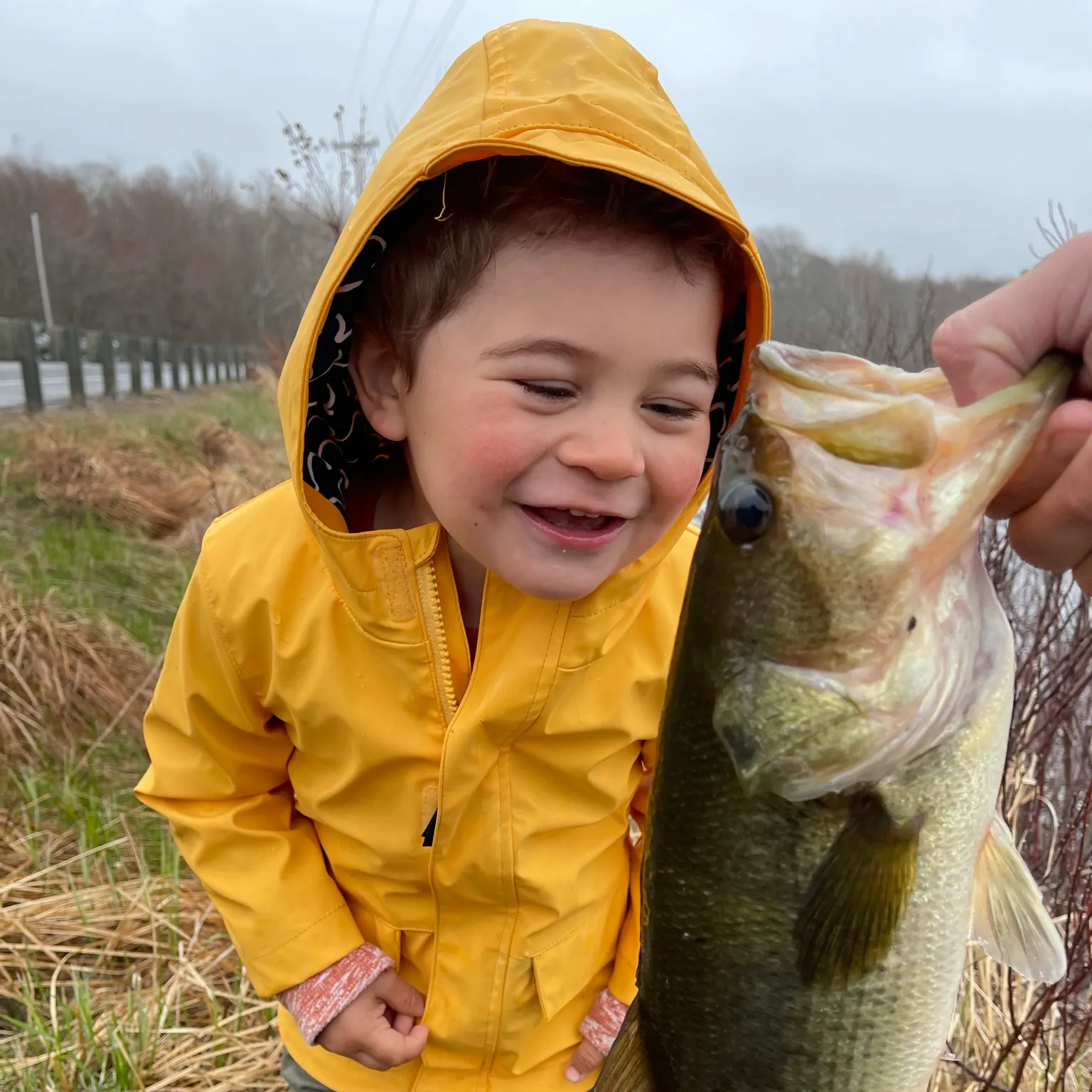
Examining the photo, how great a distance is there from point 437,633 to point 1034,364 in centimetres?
110

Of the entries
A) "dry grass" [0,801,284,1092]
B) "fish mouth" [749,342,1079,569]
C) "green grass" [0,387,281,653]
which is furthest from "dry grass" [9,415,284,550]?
"fish mouth" [749,342,1079,569]

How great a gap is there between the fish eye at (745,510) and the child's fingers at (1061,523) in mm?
329

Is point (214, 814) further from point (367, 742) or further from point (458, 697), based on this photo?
point (458, 697)

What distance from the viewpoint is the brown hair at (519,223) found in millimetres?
1521

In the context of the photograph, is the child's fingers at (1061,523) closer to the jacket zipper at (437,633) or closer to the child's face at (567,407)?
the child's face at (567,407)

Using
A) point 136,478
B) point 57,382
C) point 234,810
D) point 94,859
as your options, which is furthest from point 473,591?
point 57,382

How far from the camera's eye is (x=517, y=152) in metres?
1.51

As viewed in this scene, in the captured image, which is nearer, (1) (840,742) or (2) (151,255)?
(1) (840,742)

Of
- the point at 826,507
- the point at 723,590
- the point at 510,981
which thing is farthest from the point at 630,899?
the point at 826,507

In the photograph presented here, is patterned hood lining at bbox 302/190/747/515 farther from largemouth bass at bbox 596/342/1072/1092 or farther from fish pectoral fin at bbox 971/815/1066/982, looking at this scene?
fish pectoral fin at bbox 971/815/1066/982

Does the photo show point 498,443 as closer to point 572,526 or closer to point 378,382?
point 572,526

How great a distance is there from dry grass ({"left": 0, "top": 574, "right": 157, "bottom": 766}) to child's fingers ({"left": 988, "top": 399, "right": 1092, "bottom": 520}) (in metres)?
4.41

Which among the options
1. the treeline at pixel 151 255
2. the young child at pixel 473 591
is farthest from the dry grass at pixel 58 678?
the treeline at pixel 151 255

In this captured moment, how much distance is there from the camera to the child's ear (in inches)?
73.4
